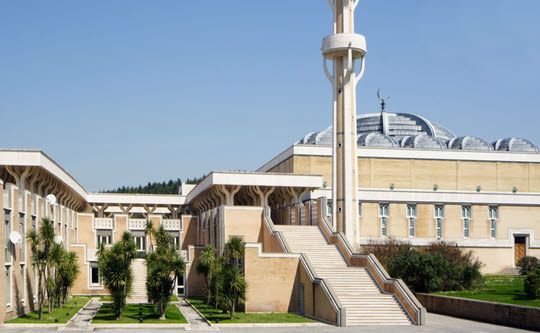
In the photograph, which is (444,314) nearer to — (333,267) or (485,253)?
(333,267)

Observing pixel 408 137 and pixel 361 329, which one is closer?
pixel 361 329

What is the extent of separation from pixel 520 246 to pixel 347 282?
34.3m

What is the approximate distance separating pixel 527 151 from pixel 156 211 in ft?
124

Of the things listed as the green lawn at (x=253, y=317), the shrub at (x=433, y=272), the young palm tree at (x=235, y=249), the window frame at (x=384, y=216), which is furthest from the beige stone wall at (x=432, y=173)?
the green lawn at (x=253, y=317)

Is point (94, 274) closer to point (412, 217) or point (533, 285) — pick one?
point (412, 217)

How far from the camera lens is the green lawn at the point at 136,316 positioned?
34812 millimetres

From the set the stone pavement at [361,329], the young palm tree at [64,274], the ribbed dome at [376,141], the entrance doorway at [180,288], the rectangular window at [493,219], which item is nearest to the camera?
the stone pavement at [361,329]

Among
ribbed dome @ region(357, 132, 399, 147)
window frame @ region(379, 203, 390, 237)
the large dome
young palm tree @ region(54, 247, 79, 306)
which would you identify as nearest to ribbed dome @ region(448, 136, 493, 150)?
the large dome

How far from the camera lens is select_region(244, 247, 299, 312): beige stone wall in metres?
Result: 39.0

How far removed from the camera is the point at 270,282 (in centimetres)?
3931

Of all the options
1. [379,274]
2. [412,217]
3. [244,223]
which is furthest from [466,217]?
[379,274]

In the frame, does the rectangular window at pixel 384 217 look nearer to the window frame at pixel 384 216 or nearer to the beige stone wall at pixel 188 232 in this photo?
the window frame at pixel 384 216

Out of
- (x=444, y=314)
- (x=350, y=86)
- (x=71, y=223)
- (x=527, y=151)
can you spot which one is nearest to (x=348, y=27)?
(x=350, y=86)

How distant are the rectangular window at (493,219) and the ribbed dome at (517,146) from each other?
27.7 feet
